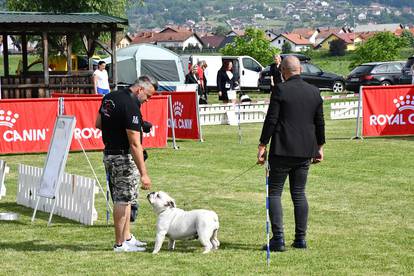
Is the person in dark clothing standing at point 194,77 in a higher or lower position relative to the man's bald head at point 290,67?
lower

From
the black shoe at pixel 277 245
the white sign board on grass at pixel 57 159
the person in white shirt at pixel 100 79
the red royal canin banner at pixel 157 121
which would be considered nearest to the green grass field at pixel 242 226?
the black shoe at pixel 277 245

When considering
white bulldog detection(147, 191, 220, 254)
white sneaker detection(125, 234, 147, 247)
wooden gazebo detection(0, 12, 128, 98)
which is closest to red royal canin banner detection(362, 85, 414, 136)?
wooden gazebo detection(0, 12, 128, 98)

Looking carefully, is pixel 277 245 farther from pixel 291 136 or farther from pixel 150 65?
pixel 150 65

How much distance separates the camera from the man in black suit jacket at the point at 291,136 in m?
8.85

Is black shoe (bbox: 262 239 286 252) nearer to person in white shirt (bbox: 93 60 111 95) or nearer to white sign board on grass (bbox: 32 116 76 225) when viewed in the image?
white sign board on grass (bbox: 32 116 76 225)

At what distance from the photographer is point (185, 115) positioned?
21.0 metres

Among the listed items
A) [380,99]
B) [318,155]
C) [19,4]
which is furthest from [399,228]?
[19,4]

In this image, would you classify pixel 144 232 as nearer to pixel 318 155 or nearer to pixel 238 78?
pixel 318 155

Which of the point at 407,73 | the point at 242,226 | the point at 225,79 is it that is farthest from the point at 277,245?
the point at 407,73

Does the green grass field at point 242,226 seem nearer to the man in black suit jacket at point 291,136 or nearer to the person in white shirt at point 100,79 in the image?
the man in black suit jacket at point 291,136

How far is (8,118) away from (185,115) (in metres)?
4.69

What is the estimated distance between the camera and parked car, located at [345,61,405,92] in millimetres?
38375

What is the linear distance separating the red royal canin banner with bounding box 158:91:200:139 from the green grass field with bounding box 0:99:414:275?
294 cm

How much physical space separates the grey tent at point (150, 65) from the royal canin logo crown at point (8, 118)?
2294cm
